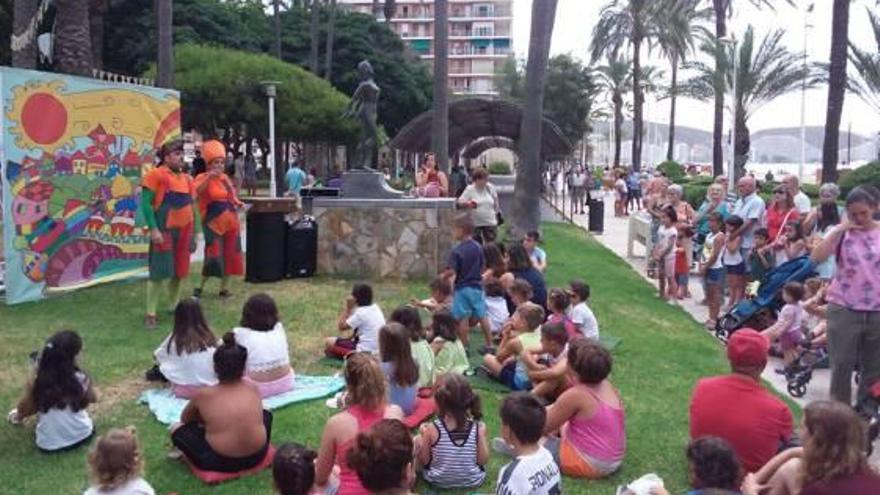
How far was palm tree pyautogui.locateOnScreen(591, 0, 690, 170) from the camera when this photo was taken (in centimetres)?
3716

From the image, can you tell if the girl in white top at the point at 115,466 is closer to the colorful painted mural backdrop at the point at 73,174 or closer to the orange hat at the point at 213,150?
the orange hat at the point at 213,150

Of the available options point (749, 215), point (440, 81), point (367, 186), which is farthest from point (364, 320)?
point (440, 81)

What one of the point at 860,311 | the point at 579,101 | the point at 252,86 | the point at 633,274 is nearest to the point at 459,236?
Answer: the point at 860,311

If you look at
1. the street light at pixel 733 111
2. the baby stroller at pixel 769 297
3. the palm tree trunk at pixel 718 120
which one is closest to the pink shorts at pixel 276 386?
the baby stroller at pixel 769 297

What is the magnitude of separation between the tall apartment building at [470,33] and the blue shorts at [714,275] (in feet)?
347

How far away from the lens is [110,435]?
387 centimetres

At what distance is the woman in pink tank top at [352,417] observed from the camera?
4449 mm

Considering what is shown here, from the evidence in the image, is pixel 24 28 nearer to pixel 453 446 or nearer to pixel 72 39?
pixel 72 39

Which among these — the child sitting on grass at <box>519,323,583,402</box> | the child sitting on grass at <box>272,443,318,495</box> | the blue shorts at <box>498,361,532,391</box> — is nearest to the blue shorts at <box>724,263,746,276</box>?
the blue shorts at <box>498,361,532,391</box>

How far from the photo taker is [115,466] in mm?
3838

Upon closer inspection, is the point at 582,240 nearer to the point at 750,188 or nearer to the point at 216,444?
the point at 750,188

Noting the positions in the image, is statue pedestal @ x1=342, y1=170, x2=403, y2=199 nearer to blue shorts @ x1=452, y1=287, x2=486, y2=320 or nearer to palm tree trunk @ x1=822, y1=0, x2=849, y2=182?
blue shorts @ x1=452, y1=287, x2=486, y2=320

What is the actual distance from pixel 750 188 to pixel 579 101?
50.8m

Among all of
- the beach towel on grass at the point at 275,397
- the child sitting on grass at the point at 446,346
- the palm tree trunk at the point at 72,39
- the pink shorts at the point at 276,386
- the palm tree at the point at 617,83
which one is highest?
the palm tree at the point at 617,83
